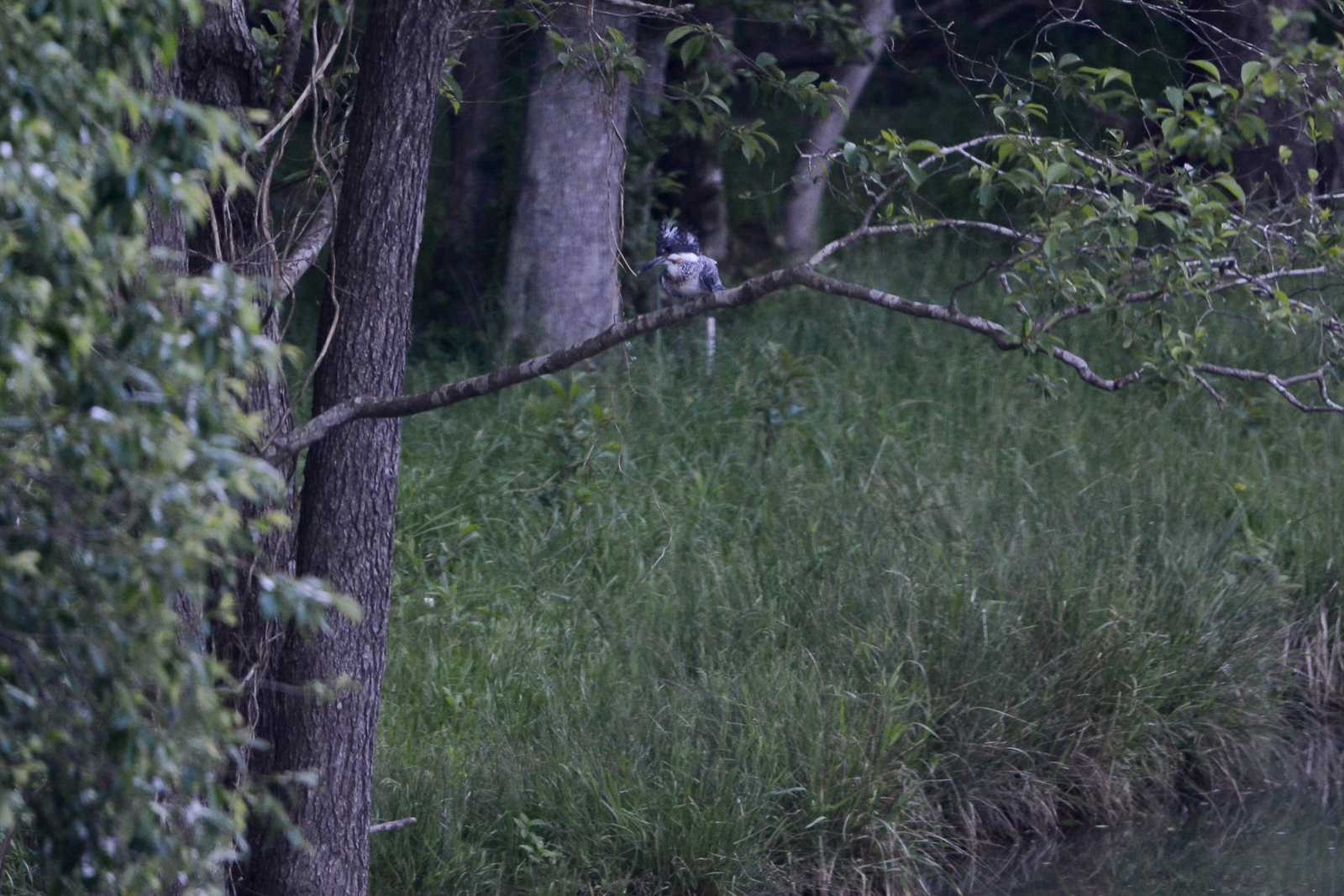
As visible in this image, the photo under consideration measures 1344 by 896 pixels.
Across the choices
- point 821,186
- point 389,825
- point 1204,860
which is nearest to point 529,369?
point 389,825

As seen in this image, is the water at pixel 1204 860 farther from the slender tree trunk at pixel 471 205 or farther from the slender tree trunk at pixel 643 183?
the slender tree trunk at pixel 471 205

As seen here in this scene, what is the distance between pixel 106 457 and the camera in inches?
76.2

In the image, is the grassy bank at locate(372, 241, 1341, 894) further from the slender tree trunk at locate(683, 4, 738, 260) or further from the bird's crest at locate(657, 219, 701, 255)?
the slender tree trunk at locate(683, 4, 738, 260)

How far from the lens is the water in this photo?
502 centimetres

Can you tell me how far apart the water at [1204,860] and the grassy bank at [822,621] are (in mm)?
111

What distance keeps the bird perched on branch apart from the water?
6.72 ft

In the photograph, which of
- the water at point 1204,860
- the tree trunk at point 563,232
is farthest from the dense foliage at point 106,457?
the tree trunk at point 563,232

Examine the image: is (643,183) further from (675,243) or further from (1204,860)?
(1204,860)

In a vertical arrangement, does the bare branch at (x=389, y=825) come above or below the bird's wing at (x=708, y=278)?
below

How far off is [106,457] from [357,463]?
1790 millimetres

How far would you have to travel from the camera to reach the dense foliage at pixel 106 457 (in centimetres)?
188

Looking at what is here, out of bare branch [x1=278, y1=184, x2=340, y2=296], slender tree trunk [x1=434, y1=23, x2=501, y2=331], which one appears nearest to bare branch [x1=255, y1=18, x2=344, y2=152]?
bare branch [x1=278, y1=184, x2=340, y2=296]

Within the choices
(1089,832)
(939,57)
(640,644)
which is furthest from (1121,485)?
(939,57)

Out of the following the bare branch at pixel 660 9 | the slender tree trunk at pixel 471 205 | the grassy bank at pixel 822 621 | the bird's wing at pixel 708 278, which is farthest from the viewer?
the slender tree trunk at pixel 471 205
